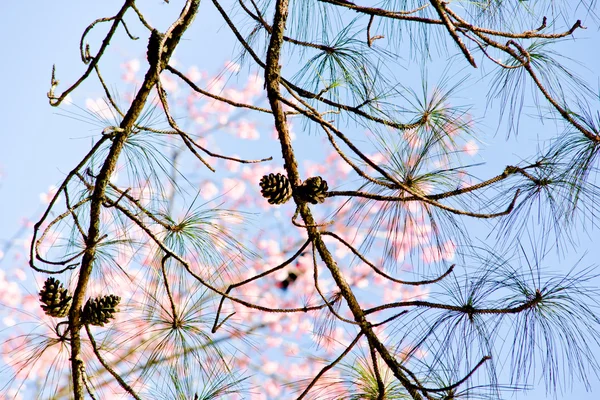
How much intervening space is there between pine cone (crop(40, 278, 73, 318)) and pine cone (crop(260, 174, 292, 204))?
30 cm

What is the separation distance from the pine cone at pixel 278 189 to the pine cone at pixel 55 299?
0.30 meters

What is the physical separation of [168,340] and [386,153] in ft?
1.34

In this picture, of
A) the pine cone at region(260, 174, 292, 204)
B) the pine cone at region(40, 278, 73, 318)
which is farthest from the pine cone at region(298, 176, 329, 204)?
the pine cone at region(40, 278, 73, 318)

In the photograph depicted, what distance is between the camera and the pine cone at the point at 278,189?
32.5 inches

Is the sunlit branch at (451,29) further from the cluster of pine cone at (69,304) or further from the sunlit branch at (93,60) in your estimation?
the cluster of pine cone at (69,304)

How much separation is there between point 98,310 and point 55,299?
6 cm

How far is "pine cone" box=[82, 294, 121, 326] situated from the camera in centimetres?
84

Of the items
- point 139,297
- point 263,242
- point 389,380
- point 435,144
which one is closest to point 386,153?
point 435,144

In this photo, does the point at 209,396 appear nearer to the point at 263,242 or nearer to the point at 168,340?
the point at 168,340

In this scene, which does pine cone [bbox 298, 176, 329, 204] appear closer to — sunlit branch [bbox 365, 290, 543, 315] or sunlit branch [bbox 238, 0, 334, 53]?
sunlit branch [bbox 365, 290, 543, 315]

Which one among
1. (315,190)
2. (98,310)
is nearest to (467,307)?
(315,190)

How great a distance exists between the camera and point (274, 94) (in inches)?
30.5

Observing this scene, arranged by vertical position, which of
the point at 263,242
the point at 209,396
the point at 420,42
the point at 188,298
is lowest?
the point at 209,396

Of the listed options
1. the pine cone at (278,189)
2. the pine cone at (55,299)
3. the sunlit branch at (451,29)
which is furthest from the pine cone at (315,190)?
the pine cone at (55,299)
